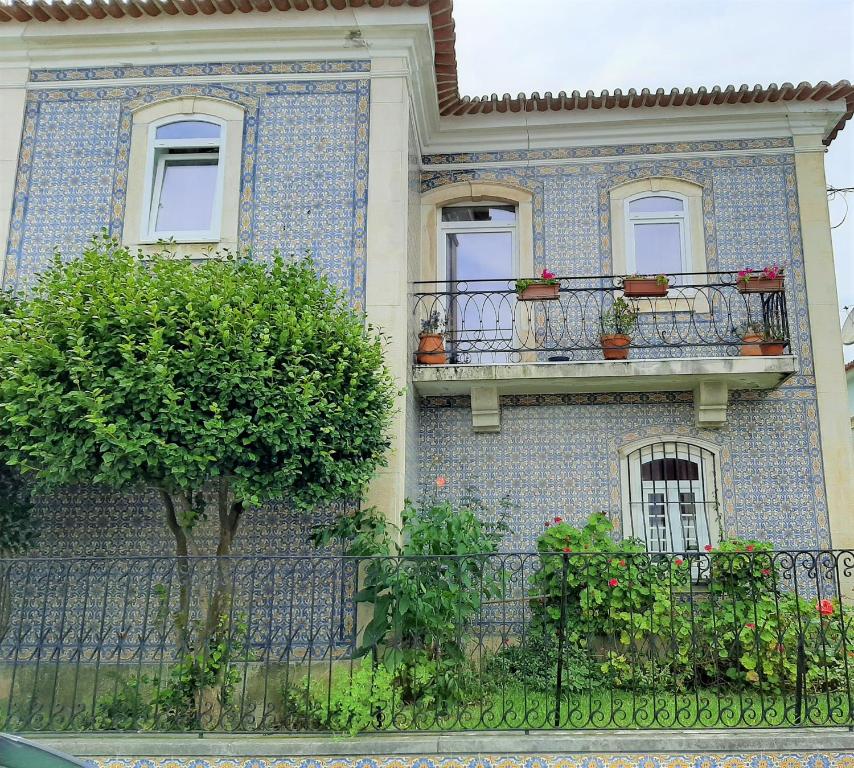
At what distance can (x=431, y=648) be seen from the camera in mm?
6430

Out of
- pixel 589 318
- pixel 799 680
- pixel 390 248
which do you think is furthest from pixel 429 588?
pixel 589 318

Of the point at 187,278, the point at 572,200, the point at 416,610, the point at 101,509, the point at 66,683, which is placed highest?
the point at 572,200

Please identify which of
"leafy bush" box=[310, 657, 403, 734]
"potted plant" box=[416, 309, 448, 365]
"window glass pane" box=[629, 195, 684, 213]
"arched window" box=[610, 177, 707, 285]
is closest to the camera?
"leafy bush" box=[310, 657, 403, 734]

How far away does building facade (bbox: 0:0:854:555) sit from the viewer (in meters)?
8.68

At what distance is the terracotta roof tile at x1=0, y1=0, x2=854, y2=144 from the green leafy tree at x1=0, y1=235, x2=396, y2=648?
3455 millimetres

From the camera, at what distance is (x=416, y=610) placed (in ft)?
20.6

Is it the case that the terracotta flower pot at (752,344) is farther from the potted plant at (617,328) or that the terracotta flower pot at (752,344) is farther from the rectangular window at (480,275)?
the rectangular window at (480,275)

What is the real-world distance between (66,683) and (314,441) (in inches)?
134

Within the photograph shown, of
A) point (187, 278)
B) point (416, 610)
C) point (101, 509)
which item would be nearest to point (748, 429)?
point (416, 610)

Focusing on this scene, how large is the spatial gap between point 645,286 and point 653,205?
5.49 feet

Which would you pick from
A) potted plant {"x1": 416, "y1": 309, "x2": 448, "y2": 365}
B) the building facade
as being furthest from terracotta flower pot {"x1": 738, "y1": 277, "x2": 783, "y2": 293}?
potted plant {"x1": 416, "y1": 309, "x2": 448, "y2": 365}

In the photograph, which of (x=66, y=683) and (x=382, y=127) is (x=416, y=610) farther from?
(x=382, y=127)

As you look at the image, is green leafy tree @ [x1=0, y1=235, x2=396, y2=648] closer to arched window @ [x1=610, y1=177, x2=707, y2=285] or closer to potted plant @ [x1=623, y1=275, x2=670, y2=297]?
potted plant @ [x1=623, y1=275, x2=670, y2=297]

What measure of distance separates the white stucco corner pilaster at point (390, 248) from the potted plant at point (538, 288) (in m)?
1.42
